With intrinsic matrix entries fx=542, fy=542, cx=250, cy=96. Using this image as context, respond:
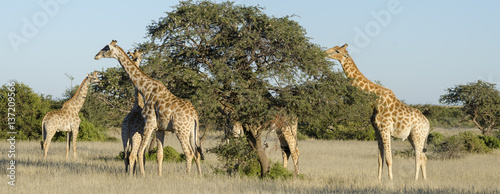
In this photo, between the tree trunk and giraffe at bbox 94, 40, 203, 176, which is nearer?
giraffe at bbox 94, 40, 203, 176

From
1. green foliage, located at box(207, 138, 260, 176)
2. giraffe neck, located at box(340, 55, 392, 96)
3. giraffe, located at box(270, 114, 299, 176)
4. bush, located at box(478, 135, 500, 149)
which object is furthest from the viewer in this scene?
bush, located at box(478, 135, 500, 149)

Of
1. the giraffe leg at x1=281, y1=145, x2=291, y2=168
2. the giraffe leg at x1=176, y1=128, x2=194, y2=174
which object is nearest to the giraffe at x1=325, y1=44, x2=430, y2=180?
the giraffe leg at x1=281, y1=145, x2=291, y2=168

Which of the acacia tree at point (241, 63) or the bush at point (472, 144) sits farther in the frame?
the bush at point (472, 144)

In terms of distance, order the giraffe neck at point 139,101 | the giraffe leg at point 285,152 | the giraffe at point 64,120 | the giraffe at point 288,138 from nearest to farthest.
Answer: the giraffe at point 288,138, the giraffe neck at point 139,101, the giraffe leg at point 285,152, the giraffe at point 64,120

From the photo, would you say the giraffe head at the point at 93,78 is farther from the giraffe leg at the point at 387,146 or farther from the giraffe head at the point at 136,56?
the giraffe leg at the point at 387,146

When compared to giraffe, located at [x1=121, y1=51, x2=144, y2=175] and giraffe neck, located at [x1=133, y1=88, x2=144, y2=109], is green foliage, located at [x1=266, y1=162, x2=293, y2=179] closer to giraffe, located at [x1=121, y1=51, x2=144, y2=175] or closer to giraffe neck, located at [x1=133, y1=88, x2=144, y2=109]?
giraffe, located at [x1=121, y1=51, x2=144, y2=175]

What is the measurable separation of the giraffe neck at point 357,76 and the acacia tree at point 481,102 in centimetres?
2290

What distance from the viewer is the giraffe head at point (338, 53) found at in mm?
13555

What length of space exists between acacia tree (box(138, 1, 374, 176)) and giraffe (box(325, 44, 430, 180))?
0.93m

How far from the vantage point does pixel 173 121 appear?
12305 mm

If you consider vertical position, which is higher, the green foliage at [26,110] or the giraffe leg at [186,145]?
the green foliage at [26,110]

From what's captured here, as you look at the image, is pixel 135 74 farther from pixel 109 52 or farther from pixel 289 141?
pixel 289 141

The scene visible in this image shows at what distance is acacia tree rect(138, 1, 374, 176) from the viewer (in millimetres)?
12094

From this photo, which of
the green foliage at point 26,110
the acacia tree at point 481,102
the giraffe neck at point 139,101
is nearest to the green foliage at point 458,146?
the acacia tree at point 481,102
